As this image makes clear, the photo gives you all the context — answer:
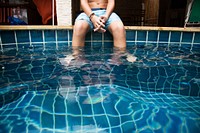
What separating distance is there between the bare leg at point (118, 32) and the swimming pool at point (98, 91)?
1.24 feet

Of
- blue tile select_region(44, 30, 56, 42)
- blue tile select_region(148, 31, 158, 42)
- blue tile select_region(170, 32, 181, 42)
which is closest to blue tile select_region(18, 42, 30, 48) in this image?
blue tile select_region(44, 30, 56, 42)

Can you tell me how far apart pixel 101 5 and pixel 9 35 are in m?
1.70

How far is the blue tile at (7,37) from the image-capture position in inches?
122

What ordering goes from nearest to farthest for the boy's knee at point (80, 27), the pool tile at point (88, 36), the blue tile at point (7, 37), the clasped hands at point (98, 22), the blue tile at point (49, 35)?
the clasped hands at point (98, 22) < the boy's knee at point (80, 27) < the blue tile at point (7, 37) < the blue tile at point (49, 35) < the pool tile at point (88, 36)

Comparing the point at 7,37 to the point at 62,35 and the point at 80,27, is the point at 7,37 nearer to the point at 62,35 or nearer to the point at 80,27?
the point at 62,35

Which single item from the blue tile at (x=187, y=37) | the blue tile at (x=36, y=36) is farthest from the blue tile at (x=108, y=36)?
the blue tile at (x=187, y=37)

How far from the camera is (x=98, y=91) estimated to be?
59.6 inches

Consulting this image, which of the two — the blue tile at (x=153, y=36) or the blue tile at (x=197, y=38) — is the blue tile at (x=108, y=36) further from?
the blue tile at (x=197, y=38)

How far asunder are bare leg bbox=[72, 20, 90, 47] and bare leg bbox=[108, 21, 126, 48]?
429 millimetres

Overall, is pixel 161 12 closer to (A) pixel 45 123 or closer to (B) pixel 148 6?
(B) pixel 148 6

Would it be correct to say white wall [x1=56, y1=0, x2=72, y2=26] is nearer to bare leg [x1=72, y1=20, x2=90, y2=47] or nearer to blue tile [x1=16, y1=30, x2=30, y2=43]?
bare leg [x1=72, y1=20, x2=90, y2=47]

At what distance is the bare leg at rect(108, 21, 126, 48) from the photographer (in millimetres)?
3023

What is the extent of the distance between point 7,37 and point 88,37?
4.66ft

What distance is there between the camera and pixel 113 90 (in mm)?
1546
